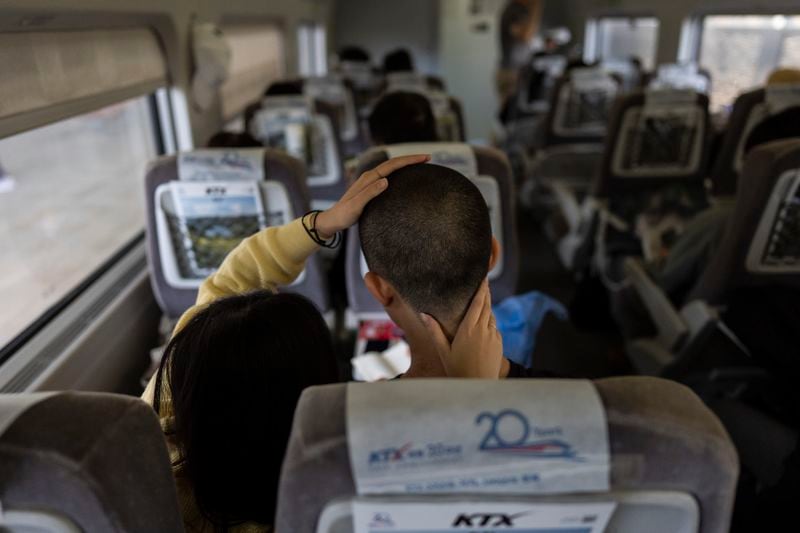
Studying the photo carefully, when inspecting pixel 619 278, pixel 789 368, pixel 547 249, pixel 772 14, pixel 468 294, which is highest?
pixel 772 14

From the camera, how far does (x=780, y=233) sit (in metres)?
1.91

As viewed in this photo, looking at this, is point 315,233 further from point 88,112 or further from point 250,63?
point 250,63

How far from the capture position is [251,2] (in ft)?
15.0

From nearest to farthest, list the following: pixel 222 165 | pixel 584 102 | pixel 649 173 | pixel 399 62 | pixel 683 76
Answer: pixel 222 165 → pixel 649 173 → pixel 584 102 → pixel 683 76 → pixel 399 62

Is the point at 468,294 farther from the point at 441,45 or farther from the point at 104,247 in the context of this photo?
the point at 441,45

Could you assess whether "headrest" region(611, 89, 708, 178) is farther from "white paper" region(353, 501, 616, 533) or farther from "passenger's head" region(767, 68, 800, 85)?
"white paper" region(353, 501, 616, 533)

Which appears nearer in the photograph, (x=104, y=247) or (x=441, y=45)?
(x=104, y=247)

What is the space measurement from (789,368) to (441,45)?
24.1 feet

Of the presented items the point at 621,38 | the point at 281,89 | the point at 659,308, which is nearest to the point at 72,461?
the point at 659,308

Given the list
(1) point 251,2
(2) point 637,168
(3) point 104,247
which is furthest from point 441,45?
(3) point 104,247

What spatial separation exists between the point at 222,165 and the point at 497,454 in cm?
140

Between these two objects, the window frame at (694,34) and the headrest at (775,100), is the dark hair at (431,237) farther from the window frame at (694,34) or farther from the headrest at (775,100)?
the window frame at (694,34)

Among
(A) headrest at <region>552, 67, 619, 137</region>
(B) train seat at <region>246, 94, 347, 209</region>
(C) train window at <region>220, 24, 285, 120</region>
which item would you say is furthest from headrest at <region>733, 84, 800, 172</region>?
(C) train window at <region>220, 24, 285, 120</region>

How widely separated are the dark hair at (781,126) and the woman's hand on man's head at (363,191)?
6.42 feet
